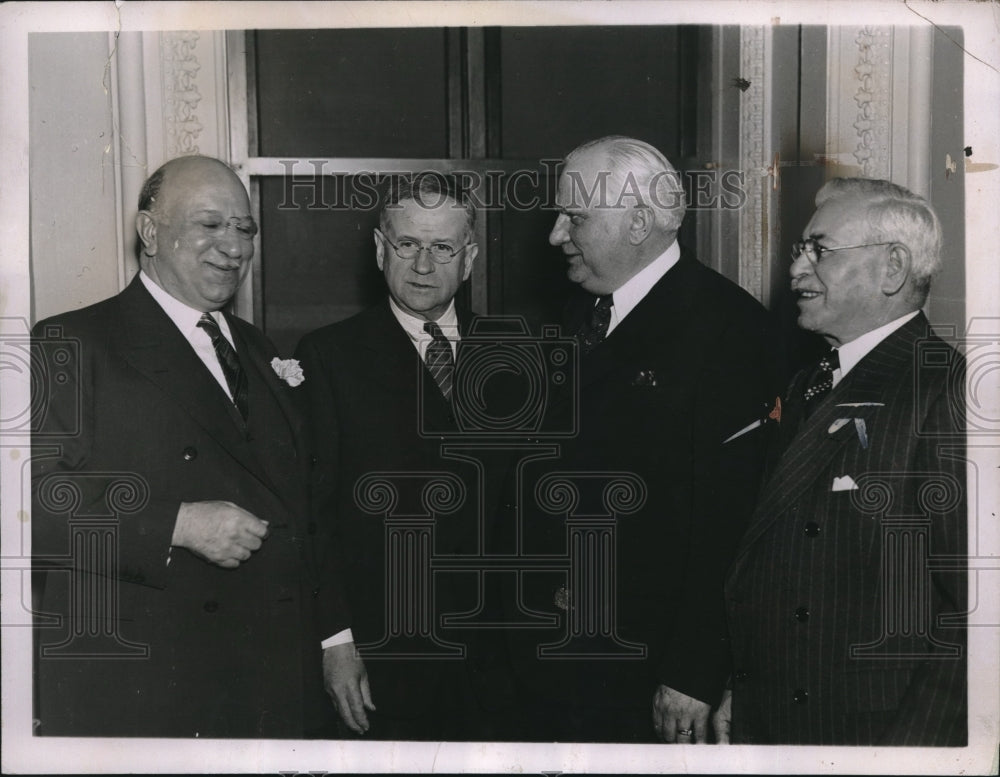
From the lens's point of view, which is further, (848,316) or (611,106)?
(611,106)

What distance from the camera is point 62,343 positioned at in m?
2.23

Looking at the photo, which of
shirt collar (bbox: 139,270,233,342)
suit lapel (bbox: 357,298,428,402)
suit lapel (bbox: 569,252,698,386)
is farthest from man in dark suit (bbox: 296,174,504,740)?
suit lapel (bbox: 569,252,698,386)

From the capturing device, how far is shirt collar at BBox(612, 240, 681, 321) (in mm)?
2129

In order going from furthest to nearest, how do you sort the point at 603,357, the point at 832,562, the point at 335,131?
the point at 335,131, the point at 603,357, the point at 832,562

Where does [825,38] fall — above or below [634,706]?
above

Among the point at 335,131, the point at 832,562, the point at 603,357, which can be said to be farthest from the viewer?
the point at 335,131

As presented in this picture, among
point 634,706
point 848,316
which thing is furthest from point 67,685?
point 848,316

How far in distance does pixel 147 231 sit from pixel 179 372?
12.0 inches

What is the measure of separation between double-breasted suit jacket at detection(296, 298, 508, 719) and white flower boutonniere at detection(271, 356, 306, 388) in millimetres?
18

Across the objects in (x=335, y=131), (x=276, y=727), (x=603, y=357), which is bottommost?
(x=276, y=727)

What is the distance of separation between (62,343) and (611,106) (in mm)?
1274

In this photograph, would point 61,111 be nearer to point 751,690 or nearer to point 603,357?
point 603,357

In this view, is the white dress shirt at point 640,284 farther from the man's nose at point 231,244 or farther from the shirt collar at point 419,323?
the man's nose at point 231,244

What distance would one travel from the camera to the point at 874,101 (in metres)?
2.26
